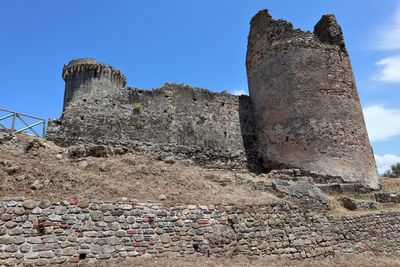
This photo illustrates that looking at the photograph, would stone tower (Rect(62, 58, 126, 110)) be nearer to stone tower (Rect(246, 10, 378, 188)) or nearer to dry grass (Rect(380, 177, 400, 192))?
stone tower (Rect(246, 10, 378, 188))

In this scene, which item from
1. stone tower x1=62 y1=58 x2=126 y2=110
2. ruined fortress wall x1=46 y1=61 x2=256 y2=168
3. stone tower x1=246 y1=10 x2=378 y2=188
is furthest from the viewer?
stone tower x1=62 y1=58 x2=126 y2=110

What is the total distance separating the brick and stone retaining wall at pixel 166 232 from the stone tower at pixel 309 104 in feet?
13.8

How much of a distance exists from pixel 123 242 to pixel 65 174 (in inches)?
91.8

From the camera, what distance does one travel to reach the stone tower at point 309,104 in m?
14.4

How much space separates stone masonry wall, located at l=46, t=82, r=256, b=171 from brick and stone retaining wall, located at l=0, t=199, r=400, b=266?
5.90m

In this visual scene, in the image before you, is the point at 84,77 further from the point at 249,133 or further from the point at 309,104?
the point at 309,104

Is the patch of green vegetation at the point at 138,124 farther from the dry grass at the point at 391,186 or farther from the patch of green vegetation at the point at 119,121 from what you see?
the dry grass at the point at 391,186

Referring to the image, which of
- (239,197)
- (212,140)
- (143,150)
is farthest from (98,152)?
(212,140)

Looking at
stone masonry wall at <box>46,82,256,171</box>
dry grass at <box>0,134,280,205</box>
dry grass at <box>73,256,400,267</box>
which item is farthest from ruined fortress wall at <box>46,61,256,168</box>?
dry grass at <box>73,256,400,267</box>

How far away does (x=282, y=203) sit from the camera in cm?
A: 956

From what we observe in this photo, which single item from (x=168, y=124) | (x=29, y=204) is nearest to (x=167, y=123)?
(x=168, y=124)

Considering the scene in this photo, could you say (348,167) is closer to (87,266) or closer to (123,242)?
(123,242)

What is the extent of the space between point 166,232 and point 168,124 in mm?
7711

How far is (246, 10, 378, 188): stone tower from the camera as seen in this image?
14.4 metres
